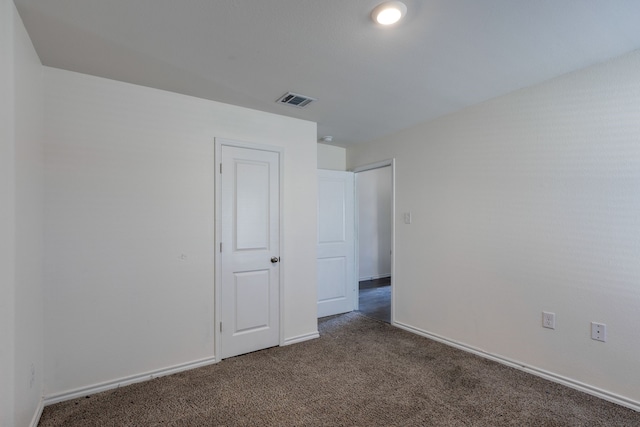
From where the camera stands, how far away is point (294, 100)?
9.22ft

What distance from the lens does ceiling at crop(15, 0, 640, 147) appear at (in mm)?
1619

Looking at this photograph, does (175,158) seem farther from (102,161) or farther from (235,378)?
(235,378)

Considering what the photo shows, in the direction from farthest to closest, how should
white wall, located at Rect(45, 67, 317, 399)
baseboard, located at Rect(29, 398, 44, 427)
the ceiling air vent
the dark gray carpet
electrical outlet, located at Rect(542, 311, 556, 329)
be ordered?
the dark gray carpet
the ceiling air vent
electrical outlet, located at Rect(542, 311, 556, 329)
white wall, located at Rect(45, 67, 317, 399)
baseboard, located at Rect(29, 398, 44, 427)

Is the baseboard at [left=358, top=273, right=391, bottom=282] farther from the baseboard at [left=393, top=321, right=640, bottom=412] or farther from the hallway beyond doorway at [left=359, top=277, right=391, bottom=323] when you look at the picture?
the baseboard at [left=393, top=321, right=640, bottom=412]

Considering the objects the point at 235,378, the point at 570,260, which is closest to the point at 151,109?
the point at 235,378

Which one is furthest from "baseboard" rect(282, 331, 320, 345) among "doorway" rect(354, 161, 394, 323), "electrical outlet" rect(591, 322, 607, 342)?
"doorway" rect(354, 161, 394, 323)

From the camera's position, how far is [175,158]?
2.62 metres

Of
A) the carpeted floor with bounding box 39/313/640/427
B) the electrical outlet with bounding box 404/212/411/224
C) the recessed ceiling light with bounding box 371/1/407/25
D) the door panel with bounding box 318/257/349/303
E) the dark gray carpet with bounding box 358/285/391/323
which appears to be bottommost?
the dark gray carpet with bounding box 358/285/391/323

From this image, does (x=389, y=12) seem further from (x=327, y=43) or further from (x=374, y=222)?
(x=374, y=222)

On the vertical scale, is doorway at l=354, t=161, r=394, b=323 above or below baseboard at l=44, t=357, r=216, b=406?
above

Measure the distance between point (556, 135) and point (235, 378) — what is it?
3.25 m

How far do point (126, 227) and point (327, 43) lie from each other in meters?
2.04

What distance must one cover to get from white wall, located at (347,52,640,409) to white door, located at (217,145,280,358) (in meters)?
1.66

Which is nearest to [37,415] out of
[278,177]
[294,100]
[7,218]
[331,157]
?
[7,218]
